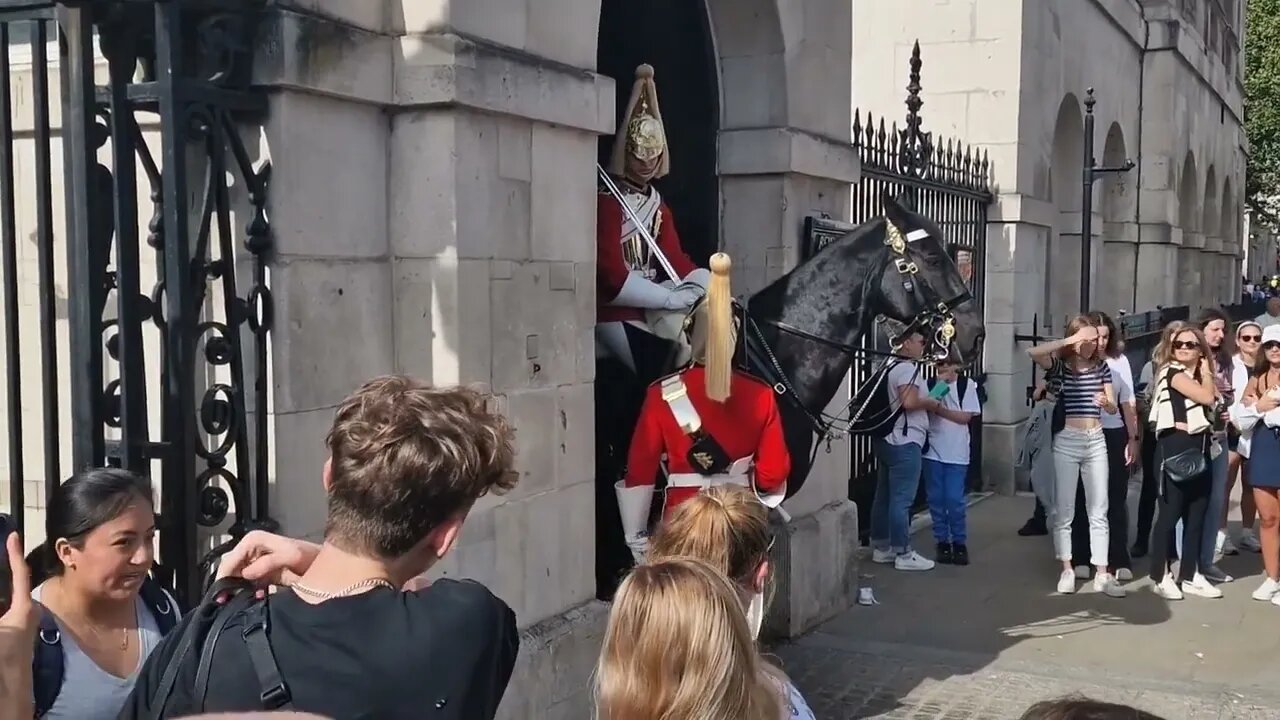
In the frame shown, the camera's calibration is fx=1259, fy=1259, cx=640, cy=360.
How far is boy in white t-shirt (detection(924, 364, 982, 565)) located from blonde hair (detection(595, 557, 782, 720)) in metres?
6.74

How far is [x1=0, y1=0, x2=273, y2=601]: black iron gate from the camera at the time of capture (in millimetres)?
3408

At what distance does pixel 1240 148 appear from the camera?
98.1 ft

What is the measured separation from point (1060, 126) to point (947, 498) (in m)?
7.76

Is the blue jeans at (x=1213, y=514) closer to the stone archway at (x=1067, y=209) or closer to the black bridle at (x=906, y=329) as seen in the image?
the black bridle at (x=906, y=329)

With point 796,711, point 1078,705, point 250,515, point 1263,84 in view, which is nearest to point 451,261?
point 250,515

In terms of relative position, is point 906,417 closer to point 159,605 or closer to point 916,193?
point 916,193

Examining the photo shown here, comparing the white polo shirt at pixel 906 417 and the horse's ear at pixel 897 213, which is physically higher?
the horse's ear at pixel 897 213

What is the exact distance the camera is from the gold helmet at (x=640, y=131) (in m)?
5.57

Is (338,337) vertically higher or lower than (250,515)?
higher

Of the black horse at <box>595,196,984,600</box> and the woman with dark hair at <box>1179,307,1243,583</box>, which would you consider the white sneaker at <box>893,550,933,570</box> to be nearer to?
the woman with dark hair at <box>1179,307,1243,583</box>

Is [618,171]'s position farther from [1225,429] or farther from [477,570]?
[1225,429]

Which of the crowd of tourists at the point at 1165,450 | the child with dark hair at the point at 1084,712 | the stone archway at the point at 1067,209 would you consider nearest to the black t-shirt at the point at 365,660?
the child with dark hair at the point at 1084,712

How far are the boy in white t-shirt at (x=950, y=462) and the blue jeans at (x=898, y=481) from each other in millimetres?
219

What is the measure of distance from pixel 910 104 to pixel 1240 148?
2432 cm
